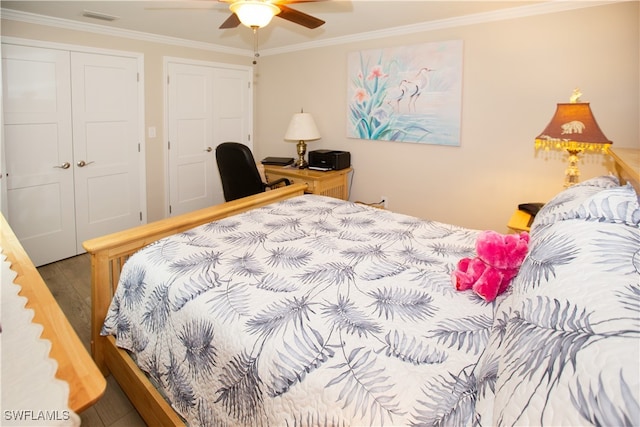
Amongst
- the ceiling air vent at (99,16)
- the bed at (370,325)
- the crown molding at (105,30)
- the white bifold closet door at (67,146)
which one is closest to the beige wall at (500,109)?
the crown molding at (105,30)

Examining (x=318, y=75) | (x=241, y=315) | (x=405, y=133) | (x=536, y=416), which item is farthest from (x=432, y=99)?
(x=536, y=416)

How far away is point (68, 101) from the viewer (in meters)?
3.48

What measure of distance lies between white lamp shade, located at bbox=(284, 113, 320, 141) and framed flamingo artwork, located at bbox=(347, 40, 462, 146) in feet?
1.37

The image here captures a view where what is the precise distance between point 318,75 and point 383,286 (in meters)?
3.46

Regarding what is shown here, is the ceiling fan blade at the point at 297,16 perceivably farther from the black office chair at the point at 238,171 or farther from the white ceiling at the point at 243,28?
the black office chair at the point at 238,171

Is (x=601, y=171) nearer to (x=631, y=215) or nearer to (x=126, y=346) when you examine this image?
(x=631, y=215)

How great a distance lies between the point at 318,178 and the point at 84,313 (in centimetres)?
236

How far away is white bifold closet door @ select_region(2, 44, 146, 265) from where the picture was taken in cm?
323

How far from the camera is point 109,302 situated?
1.96m

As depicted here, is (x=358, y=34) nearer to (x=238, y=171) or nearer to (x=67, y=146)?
(x=238, y=171)

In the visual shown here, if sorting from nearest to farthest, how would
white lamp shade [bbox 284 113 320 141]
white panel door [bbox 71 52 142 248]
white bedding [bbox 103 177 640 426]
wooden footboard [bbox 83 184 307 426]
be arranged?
white bedding [bbox 103 177 640 426] → wooden footboard [bbox 83 184 307 426] → white panel door [bbox 71 52 142 248] → white lamp shade [bbox 284 113 320 141]

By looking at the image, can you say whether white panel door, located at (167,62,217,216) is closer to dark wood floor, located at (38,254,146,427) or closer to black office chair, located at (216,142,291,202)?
black office chair, located at (216,142,291,202)

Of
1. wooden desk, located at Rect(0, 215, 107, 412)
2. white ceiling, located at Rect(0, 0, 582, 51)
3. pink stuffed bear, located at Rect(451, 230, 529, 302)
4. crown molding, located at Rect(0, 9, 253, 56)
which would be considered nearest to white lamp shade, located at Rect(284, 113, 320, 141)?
white ceiling, located at Rect(0, 0, 582, 51)

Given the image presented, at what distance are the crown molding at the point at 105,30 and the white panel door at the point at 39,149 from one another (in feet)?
0.75
